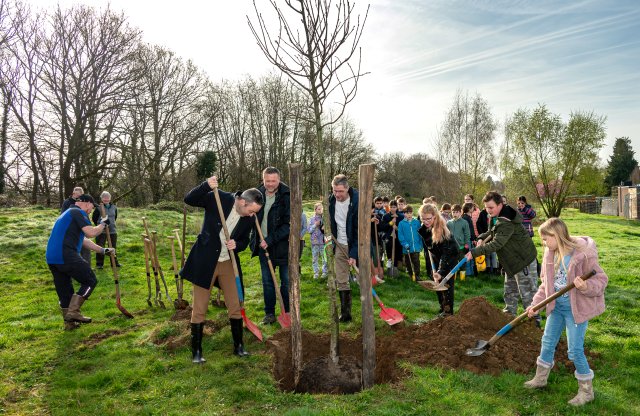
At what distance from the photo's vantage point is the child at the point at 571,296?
163 inches

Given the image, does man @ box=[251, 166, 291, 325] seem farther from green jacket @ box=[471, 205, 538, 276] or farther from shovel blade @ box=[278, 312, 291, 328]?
green jacket @ box=[471, 205, 538, 276]

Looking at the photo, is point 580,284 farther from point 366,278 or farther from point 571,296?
point 366,278

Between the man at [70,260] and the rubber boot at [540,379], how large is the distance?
245 inches

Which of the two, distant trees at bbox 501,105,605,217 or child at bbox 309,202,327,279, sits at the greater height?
distant trees at bbox 501,105,605,217

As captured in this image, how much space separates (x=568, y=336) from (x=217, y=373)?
12.2ft

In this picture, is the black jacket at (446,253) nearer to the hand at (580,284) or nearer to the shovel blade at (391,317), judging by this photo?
the shovel blade at (391,317)

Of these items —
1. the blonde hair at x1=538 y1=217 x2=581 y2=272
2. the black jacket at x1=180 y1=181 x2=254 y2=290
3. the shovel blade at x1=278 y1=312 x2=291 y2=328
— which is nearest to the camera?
the blonde hair at x1=538 y1=217 x2=581 y2=272

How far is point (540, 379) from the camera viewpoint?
14.8 ft

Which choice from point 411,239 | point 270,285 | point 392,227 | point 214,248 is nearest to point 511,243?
point 270,285

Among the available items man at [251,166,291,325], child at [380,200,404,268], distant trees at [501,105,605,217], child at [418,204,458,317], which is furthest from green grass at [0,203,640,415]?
distant trees at [501,105,605,217]

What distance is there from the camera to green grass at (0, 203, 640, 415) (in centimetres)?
420

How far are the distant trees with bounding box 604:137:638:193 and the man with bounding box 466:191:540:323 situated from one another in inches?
2349

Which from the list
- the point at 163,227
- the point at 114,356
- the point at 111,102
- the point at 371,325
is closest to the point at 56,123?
the point at 111,102

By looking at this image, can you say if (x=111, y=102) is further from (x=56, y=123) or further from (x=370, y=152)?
(x=370, y=152)
